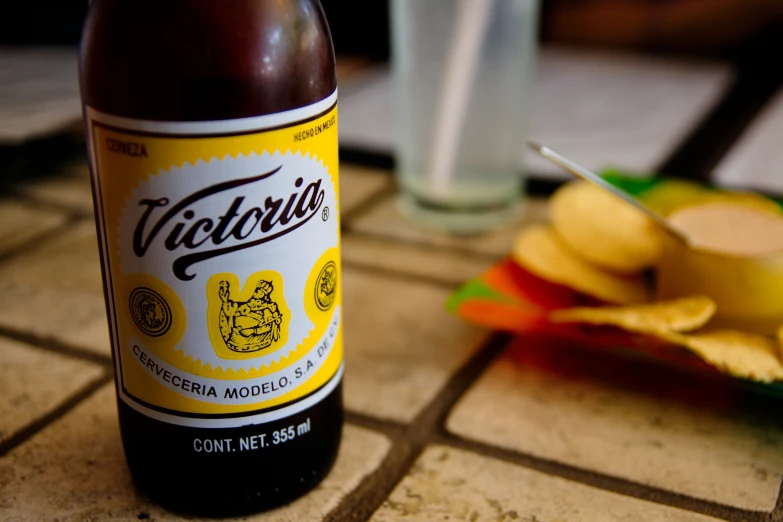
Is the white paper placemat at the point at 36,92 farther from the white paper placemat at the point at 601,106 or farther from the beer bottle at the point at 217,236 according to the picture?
the beer bottle at the point at 217,236

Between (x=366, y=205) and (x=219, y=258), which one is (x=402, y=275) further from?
(x=219, y=258)

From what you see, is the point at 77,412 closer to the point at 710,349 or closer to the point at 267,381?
the point at 267,381

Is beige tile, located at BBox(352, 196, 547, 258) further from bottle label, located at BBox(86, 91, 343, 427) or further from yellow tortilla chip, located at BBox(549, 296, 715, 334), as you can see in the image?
bottle label, located at BBox(86, 91, 343, 427)

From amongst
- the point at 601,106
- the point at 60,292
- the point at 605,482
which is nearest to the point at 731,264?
the point at 605,482

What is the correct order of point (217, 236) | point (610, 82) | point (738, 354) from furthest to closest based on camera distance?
point (610, 82), point (738, 354), point (217, 236)

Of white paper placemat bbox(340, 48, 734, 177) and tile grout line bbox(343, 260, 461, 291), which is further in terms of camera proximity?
white paper placemat bbox(340, 48, 734, 177)

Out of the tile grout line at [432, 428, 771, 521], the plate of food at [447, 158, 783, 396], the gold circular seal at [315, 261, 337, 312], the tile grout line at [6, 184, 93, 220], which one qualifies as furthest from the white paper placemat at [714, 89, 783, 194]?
the tile grout line at [6, 184, 93, 220]
